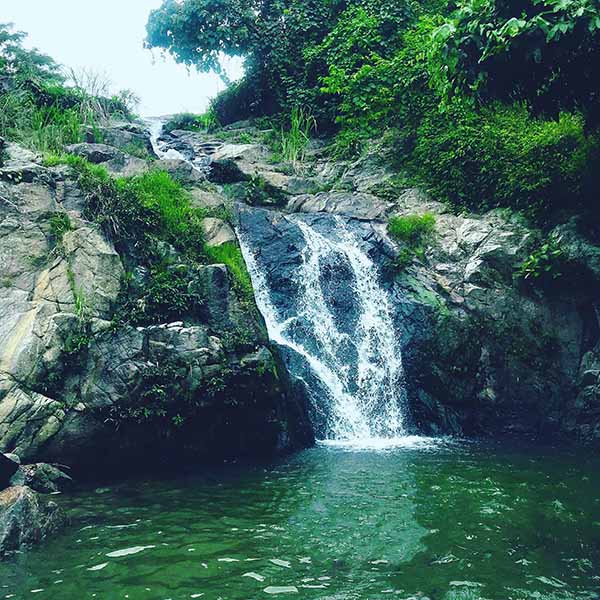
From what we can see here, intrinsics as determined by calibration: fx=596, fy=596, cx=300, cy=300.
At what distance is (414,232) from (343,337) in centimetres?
352

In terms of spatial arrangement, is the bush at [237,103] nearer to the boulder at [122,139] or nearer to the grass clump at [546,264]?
the boulder at [122,139]

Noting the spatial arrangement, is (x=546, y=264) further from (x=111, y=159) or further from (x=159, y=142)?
(x=159, y=142)

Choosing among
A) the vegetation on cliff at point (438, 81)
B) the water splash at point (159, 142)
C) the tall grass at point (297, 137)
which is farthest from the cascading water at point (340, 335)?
the water splash at point (159, 142)

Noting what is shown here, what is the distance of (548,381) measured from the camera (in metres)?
12.5

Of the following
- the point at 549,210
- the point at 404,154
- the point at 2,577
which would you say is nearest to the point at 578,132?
the point at 549,210

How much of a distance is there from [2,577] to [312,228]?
1054 cm

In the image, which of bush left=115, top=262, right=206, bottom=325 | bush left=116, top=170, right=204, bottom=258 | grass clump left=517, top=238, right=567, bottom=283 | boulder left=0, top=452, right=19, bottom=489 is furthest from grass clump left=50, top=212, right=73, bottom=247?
grass clump left=517, top=238, right=567, bottom=283

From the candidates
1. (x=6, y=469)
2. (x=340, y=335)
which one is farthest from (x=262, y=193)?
(x=6, y=469)

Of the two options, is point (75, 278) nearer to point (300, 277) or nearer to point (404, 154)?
point (300, 277)

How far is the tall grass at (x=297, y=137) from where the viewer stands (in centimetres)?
1825

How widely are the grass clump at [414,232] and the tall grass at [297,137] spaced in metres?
4.87

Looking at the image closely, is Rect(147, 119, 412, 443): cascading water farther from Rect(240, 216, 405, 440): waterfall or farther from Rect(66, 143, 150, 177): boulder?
Rect(66, 143, 150, 177): boulder

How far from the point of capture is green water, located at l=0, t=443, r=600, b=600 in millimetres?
5113

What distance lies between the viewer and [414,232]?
1441 centimetres
